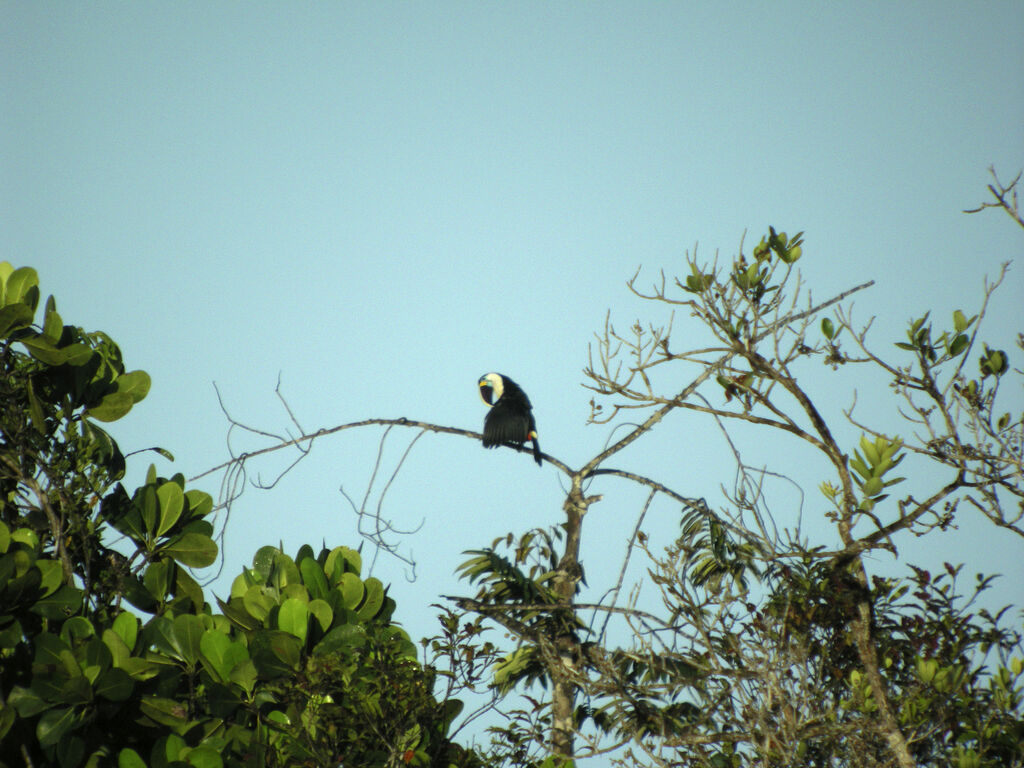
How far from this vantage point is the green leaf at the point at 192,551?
4.22 meters

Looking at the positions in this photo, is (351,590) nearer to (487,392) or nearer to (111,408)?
(111,408)

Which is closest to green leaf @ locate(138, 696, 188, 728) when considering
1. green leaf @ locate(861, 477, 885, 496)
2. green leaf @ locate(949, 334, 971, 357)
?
green leaf @ locate(861, 477, 885, 496)

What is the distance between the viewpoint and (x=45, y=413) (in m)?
4.07

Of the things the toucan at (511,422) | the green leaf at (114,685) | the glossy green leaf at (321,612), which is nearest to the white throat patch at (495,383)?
the toucan at (511,422)

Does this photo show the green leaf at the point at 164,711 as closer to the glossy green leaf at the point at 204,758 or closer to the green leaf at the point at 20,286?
the glossy green leaf at the point at 204,758

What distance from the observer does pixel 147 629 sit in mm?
3629

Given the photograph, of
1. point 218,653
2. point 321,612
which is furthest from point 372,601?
point 218,653

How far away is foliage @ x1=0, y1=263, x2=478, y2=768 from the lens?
3.28 metres

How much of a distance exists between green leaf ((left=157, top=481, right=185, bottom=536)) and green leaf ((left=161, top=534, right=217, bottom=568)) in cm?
9

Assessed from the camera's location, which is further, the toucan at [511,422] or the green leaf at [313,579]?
the toucan at [511,422]

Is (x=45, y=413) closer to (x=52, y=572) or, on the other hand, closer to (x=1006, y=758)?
(x=52, y=572)

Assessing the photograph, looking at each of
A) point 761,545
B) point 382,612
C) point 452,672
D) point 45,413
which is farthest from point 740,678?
point 45,413

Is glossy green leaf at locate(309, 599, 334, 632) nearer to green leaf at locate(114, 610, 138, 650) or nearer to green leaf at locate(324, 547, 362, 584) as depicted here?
green leaf at locate(324, 547, 362, 584)

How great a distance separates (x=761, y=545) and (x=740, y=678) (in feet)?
1.77
